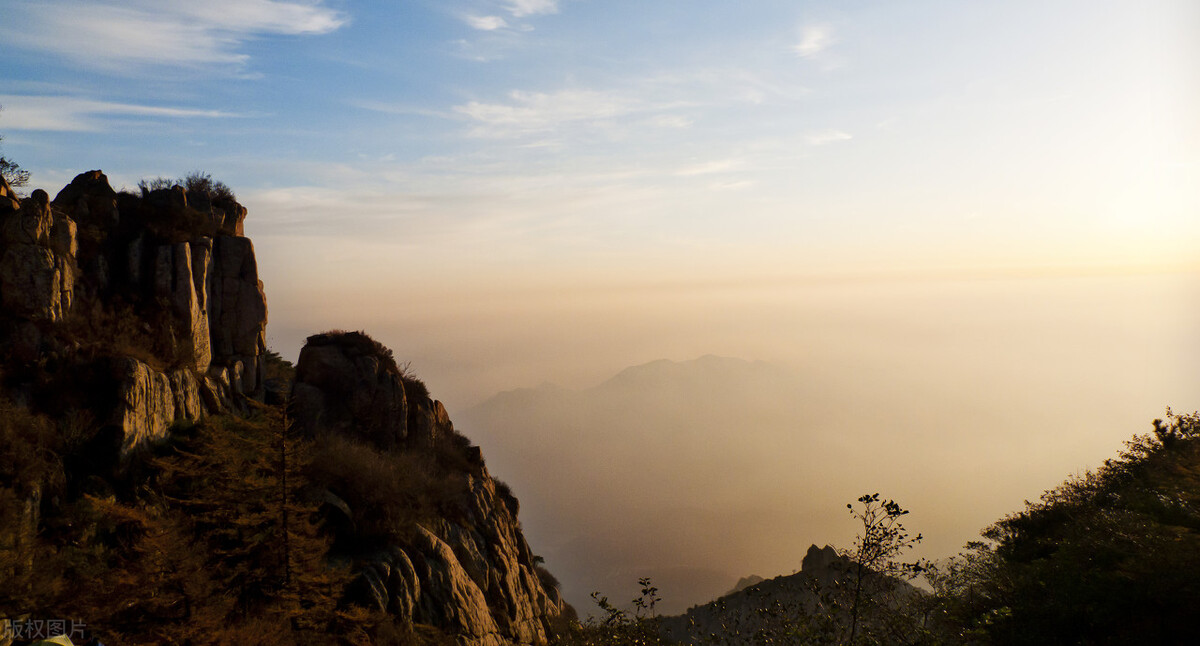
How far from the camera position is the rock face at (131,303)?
30766mm

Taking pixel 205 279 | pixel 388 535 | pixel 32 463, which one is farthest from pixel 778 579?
pixel 32 463

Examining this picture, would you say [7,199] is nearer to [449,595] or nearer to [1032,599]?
[449,595]

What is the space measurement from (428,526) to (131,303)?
21.4 m

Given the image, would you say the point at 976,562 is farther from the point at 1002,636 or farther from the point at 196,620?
the point at 196,620

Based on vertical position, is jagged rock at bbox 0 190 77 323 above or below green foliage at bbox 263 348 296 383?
above

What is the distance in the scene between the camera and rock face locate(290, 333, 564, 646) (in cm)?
3294

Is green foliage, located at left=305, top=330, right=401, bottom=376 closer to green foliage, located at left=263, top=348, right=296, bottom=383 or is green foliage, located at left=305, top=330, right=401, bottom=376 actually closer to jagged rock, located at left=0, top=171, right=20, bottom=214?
green foliage, located at left=263, top=348, right=296, bottom=383

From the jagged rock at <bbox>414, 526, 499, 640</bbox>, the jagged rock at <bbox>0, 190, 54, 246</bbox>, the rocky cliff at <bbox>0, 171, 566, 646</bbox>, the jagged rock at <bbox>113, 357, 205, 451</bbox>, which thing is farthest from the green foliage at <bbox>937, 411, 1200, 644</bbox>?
the jagged rock at <bbox>0, 190, 54, 246</bbox>

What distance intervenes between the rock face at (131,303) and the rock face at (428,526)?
192 inches

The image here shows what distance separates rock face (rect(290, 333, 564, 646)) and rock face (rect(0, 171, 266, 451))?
4.87 m

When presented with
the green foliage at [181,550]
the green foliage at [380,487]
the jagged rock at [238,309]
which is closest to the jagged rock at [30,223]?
the green foliage at [181,550]

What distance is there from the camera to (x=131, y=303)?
37.4 metres

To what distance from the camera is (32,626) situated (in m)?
19.0

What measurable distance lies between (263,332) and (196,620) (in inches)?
1158
